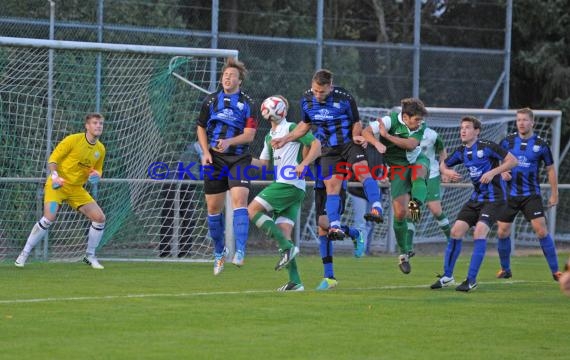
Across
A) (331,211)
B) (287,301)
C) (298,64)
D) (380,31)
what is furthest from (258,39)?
(287,301)

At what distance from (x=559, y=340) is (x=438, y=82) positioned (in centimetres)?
1231

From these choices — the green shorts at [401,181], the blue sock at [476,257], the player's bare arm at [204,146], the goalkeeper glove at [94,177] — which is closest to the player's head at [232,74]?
the player's bare arm at [204,146]

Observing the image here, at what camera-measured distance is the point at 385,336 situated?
27.4 ft

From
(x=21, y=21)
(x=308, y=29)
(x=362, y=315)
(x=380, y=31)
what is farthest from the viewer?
(x=380, y=31)

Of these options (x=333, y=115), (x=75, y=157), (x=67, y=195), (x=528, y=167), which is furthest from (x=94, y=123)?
(x=528, y=167)

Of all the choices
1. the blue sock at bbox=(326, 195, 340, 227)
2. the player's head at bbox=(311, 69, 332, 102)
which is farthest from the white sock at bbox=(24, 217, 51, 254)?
the player's head at bbox=(311, 69, 332, 102)

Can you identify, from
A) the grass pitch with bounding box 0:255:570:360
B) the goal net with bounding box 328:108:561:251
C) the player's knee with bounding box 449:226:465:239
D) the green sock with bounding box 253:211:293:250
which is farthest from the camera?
the goal net with bounding box 328:108:561:251

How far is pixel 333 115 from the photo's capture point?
11.8 meters

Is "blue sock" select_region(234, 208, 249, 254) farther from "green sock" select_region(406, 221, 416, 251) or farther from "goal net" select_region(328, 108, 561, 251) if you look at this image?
"goal net" select_region(328, 108, 561, 251)

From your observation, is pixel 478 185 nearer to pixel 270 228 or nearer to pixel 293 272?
pixel 293 272

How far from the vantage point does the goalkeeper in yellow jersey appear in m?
13.7

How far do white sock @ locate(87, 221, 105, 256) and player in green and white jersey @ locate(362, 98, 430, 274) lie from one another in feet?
12.9

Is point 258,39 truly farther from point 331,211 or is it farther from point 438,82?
point 331,211

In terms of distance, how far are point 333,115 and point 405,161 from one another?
151 cm
